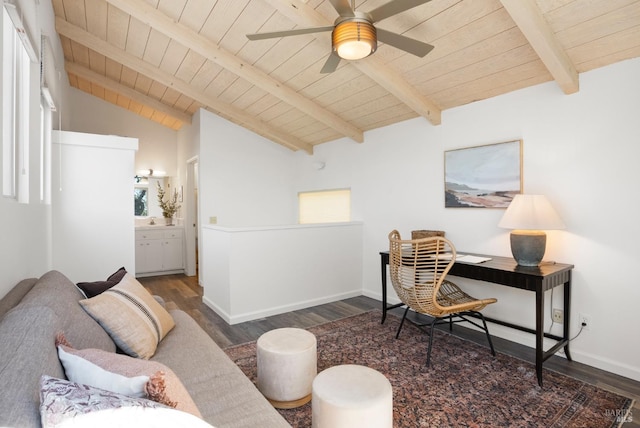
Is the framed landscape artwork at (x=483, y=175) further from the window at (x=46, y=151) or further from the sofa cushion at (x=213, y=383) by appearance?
the window at (x=46, y=151)

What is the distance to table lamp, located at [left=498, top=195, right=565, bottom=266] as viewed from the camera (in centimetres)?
240

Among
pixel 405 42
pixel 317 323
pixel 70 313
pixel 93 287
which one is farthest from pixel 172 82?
pixel 70 313

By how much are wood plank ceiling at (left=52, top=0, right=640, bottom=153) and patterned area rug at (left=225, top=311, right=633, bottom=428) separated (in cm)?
208

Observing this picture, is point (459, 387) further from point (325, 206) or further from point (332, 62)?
point (325, 206)

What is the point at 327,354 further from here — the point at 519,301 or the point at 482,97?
the point at 482,97

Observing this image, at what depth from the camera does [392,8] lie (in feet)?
5.68

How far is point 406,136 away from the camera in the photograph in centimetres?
378

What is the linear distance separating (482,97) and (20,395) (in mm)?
3444

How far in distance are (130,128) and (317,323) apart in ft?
16.1

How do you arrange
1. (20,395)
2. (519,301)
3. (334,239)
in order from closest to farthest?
(20,395), (519,301), (334,239)

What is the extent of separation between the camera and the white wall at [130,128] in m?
5.48

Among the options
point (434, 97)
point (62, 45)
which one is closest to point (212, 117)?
point (62, 45)

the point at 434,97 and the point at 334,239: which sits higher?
the point at 434,97

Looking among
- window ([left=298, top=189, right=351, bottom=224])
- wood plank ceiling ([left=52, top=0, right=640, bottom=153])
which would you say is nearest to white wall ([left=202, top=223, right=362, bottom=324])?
window ([left=298, top=189, right=351, bottom=224])
